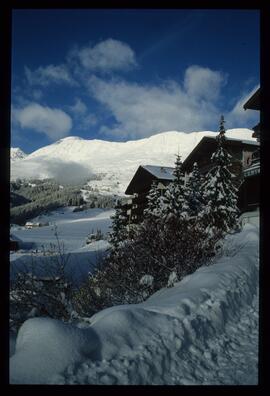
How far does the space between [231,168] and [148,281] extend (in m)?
19.7

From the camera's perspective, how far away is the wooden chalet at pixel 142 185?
Answer: 109ft

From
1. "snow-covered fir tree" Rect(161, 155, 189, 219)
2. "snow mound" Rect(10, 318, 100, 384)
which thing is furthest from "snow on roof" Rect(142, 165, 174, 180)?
"snow mound" Rect(10, 318, 100, 384)

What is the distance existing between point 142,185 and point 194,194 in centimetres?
1106

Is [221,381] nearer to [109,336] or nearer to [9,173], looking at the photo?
[109,336]

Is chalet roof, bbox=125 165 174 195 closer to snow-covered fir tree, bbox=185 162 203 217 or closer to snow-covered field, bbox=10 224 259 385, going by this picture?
snow-covered fir tree, bbox=185 162 203 217

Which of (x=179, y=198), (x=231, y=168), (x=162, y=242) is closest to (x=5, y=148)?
(x=162, y=242)

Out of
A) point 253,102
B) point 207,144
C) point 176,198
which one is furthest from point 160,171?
point 253,102

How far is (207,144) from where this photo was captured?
2952cm

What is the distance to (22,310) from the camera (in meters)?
7.61

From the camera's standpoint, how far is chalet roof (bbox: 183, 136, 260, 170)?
27013mm

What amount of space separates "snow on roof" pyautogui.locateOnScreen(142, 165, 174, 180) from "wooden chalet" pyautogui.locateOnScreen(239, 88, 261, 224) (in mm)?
7778

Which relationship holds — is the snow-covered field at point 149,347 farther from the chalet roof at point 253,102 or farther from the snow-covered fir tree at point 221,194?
the chalet roof at point 253,102

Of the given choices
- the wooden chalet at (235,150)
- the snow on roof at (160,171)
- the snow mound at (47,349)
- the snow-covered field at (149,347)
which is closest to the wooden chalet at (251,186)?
the wooden chalet at (235,150)
